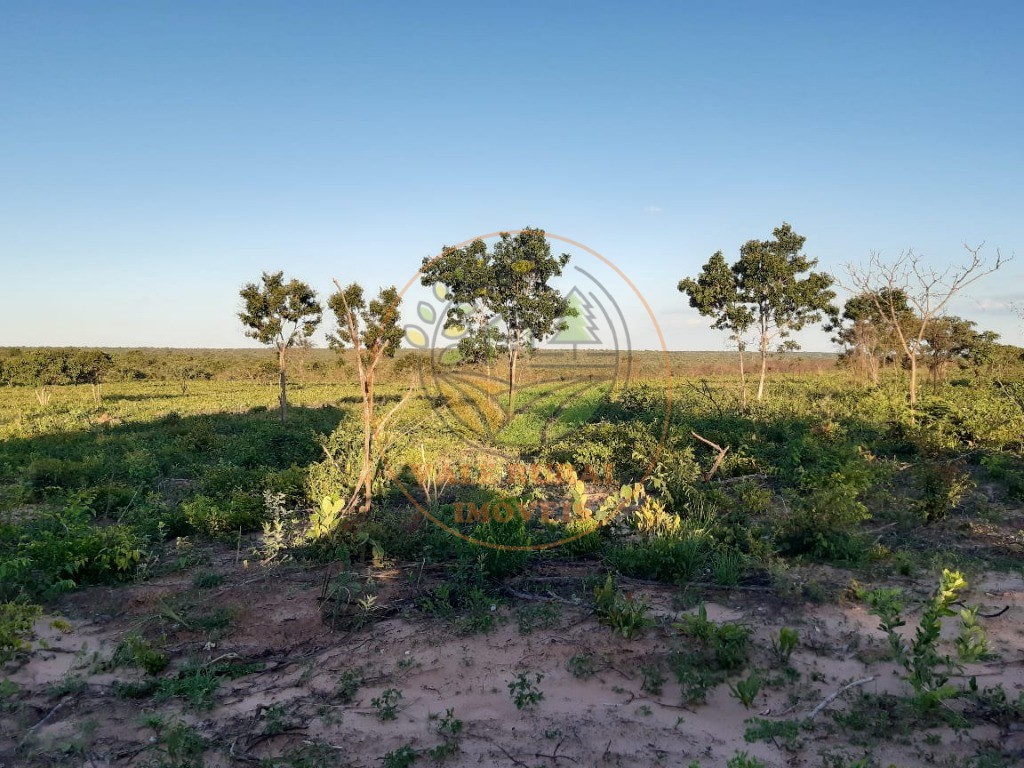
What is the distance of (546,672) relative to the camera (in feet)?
12.2

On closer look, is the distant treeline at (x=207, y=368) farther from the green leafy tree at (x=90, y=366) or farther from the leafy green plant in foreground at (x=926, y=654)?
the leafy green plant in foreground at (x=926, y=654)

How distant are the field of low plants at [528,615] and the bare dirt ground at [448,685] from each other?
0.02 meters

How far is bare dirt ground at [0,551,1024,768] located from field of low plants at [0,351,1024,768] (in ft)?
0.05

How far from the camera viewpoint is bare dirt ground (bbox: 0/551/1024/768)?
304cm

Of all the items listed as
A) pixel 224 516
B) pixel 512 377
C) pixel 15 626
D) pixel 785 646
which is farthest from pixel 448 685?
pixel 512 377

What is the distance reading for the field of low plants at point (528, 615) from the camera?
3145 millimetres

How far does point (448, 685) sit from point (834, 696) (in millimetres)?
2073

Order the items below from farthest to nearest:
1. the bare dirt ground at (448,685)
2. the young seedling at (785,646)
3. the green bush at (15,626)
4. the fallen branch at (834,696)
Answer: the green bush at (15,626), the young seedling at (785,646), the fallen branch at (834,696), the bare dirt ground at (448,685)

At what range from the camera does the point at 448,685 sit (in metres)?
3.62

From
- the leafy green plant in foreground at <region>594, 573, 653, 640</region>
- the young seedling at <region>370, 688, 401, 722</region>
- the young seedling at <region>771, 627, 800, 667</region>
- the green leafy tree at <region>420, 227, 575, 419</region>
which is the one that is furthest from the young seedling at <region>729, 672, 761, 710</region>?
the green leafy tree at <region>420, 227, 575, 419</region>

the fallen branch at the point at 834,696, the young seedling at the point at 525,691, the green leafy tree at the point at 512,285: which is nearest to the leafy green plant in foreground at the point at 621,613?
the young seedling at the point at 525,691

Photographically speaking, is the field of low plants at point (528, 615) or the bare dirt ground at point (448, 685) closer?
the bare dirt ground at point (448, 685)

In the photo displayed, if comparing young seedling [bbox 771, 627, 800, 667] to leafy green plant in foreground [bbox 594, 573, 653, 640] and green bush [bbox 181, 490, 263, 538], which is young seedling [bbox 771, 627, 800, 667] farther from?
green bush [bbox 181, 490, 263, 538]

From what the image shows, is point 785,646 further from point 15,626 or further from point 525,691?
point 15,626
